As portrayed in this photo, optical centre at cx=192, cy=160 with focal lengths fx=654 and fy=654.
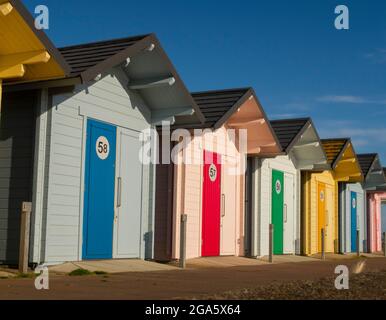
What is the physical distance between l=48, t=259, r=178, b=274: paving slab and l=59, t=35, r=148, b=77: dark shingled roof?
3.35 meters

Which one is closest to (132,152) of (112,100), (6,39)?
(112,100)

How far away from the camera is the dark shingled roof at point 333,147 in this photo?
2419cm

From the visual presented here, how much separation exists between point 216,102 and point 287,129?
530 centimetres

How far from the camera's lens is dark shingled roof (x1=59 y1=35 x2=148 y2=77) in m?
11.5

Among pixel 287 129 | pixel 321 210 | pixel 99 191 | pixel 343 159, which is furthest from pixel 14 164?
pixel 343 159

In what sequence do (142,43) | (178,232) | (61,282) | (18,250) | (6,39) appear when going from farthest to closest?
(178,232) → (142,43) → (18,250) → (6,39) → (61,282)

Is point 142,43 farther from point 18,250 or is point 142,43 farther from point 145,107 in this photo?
point 18,250

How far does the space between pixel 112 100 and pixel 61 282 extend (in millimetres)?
5186

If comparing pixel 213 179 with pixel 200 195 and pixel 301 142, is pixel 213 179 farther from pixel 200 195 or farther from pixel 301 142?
pixel 301 142

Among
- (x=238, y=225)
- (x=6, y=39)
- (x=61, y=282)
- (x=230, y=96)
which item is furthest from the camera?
(x=238, y=225)

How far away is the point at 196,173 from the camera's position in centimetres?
1633

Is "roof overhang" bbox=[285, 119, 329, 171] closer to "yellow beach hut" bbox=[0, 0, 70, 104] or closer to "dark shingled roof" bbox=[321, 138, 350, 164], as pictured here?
"dark shingled roof" bbox=[321, 138, 350, 164]

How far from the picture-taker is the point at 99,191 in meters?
12.8

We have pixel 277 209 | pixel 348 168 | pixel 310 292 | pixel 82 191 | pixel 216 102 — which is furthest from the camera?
pixel 348 168
